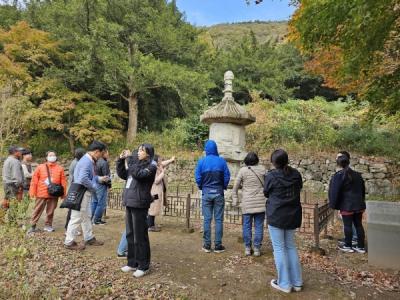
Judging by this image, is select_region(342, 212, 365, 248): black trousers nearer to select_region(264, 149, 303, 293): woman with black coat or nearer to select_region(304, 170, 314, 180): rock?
select_region(264, 149, 303, 293): woman with black coat

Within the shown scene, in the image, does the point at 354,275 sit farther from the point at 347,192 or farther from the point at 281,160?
the point at 281,160

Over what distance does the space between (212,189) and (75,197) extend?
2.22 m

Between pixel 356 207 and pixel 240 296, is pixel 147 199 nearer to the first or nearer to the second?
pixel 240 296

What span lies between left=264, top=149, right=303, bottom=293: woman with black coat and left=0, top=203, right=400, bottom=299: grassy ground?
0.64 feet

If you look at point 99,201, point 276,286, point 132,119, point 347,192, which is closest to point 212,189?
point 276,286

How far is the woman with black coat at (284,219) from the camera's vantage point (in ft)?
12.6

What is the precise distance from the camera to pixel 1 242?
5129mm

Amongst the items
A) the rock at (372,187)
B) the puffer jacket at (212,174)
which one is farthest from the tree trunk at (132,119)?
the puffer jacket at (212,174)

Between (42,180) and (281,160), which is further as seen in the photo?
(42,180)

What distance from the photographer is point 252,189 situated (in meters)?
5.16

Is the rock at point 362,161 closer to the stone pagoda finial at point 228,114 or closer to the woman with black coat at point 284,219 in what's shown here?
the stone pagoda finial at point 228,114

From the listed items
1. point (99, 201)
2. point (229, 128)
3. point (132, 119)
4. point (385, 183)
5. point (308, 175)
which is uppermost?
point (132, 119)

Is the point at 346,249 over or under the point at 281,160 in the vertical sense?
under

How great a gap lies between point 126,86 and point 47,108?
4516 millimetres
